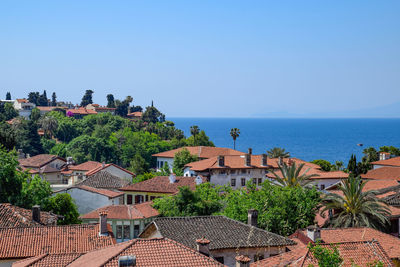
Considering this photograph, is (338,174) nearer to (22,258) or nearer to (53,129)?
(22,258)

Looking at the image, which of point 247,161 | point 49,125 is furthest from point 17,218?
point 49,125

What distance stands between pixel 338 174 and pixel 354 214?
85.9 ft

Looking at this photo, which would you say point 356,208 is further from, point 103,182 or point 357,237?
point 103,182

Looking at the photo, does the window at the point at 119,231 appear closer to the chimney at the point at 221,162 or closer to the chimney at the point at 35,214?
the chimney at the point at 35,214

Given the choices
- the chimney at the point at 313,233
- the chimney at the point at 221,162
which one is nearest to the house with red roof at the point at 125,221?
the chimney at the point at 221,162

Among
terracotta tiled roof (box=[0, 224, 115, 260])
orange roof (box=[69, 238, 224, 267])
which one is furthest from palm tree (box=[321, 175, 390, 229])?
orange roof (box=[69, 238, 224, 267])

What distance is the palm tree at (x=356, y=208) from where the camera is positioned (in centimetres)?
3502

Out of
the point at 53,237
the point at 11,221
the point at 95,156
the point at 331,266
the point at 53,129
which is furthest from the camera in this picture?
the point at 53,129

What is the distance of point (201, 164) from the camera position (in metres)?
66.7

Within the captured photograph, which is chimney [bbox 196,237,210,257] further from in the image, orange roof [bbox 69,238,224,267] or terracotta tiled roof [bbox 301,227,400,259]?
terracotta tiled roof [bbox 301,227,400,259]

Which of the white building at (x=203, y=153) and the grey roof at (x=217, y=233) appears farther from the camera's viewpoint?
the white building at (x=203, y=153)

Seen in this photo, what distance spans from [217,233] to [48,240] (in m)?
8.93

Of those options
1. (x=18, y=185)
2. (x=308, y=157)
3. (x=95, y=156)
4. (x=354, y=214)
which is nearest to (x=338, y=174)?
(x=354, y=214)

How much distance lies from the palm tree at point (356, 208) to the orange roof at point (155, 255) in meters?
17.7
